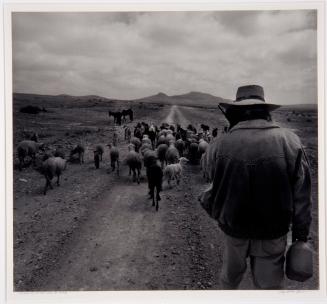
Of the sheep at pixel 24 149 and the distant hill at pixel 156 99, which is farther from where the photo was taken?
the sheep at pixel 24 149

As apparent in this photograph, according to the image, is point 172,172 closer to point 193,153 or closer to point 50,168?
point 193,153

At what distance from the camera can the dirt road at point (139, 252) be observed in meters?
4.33

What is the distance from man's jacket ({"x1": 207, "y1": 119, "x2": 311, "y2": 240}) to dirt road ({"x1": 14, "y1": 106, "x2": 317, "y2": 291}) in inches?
58.4

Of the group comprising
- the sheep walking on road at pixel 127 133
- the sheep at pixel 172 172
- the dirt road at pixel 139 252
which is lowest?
the dirt road at pixel 139 252

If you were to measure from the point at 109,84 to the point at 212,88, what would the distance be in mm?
1601

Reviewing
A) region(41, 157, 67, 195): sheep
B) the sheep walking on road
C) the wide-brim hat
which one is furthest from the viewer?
the sheep walking on road

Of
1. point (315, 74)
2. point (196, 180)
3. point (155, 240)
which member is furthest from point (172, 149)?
point (315, 74)

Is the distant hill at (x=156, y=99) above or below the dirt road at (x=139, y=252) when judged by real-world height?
above

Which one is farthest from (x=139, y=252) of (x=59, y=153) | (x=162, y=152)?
(x=162, y=152)

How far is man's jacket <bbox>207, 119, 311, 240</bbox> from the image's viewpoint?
296 cm

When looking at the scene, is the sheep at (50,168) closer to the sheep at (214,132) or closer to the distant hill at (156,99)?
the distant hill at (156,99)

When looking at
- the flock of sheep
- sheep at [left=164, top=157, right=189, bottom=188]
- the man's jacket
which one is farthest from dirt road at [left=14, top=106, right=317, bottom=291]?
the man's jacket

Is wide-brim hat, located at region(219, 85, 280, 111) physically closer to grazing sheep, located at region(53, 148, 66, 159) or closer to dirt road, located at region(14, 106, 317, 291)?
dirt road, located at region(14, 106, 317, 291)

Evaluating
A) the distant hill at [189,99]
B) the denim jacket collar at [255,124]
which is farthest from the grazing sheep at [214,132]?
the denim jacket collar at [255,124]
